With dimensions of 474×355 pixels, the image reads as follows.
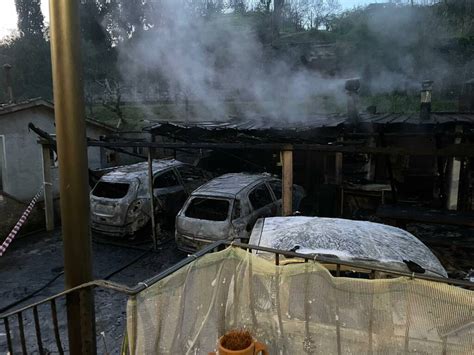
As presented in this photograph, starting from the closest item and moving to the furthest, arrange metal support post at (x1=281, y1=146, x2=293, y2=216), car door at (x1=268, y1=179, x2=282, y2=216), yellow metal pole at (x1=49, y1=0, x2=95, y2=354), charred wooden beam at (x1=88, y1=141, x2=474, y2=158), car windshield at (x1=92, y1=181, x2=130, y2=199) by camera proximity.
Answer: yellow metal pole at (x1=49, y1=0, x2=95, y2=354)
charred wooden beam at (x1=88, y1=141, x2=474, y2=158)
metal support post at (x1=281, y1=146, x2=293, y2=216)
car door at (x1=268, y1=179, x2=282, y2=216)
car windshield at (x1=92, y1=181, x2=130, y2=199)

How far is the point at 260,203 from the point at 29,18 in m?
24.9

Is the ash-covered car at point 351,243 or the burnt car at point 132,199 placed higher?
the ash-covered car at point 351,243

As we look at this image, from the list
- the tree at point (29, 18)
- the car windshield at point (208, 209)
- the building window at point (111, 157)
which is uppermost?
the tree at point (29, 18)

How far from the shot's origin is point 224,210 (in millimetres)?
8047

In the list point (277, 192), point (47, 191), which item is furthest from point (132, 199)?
A: point (277, 192)

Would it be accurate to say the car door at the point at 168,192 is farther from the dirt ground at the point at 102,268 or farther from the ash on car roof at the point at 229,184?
the ash on car roof at the point at 229,184

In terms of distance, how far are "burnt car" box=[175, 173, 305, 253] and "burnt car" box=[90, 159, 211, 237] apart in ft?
5.03

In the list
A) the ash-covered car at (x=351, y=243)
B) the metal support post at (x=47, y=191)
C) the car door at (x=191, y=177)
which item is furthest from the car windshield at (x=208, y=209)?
the metal support post at (x=47, y=191)

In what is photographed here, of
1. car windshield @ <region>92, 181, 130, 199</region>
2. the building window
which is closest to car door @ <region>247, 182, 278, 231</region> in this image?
car windshield @ <region>92, 181, 130, 199</region>

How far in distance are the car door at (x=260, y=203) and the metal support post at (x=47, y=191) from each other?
5434 mm

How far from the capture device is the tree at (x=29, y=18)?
25.4m

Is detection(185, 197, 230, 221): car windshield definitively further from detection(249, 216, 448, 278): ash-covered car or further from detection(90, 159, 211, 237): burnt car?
detection(249, 216, 448, 278): ash-covered car

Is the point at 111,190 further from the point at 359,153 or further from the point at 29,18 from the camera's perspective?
the point at 29,18

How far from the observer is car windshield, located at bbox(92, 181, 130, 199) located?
30.0 feet
